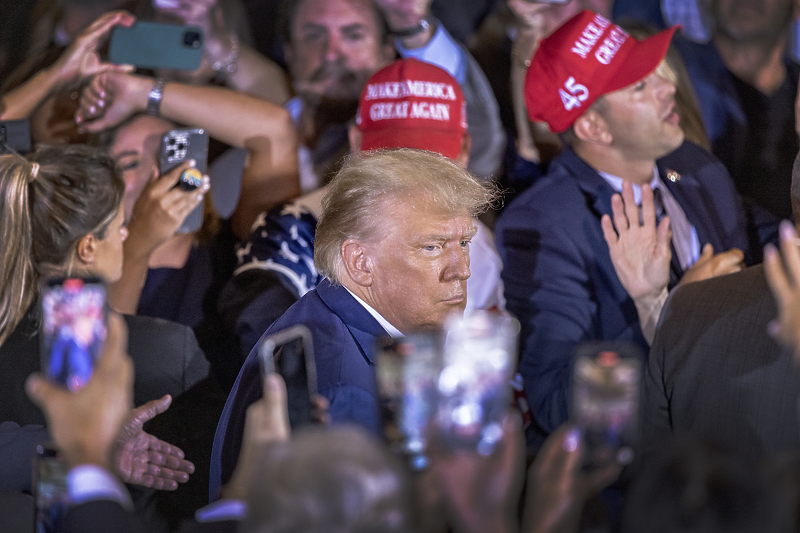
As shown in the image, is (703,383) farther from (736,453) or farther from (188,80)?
(188,80)

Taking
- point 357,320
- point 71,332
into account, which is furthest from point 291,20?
point 71,332

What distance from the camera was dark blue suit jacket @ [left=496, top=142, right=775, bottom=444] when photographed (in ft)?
8.67

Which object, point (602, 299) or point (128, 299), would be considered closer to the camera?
point (602, 299)

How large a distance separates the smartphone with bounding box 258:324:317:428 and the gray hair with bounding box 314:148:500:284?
54cm

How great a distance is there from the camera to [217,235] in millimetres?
3205

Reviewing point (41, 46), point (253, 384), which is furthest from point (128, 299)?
point (253, 384)

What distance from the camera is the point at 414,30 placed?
3.27 meters

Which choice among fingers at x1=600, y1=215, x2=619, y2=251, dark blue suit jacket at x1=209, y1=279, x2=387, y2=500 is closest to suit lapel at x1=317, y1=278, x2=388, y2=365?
dark blue suit jacket at x1=209, y1=279, x2=387, y2=500

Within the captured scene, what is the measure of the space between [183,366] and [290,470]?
1.53 metres

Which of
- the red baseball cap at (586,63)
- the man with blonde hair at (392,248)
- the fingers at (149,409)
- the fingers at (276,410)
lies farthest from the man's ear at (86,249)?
the red baseball cap at (586,63)

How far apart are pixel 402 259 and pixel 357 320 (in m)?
Result: 0.22

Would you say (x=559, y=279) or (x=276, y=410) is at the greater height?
(x=276, y=410)

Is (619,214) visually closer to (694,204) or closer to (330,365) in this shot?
(694,204)

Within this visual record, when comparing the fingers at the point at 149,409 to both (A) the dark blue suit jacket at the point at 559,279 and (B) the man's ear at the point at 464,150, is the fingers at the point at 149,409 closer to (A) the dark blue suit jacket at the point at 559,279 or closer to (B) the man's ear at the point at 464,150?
(A) the dark blue suit jacket at the point at 559,279
